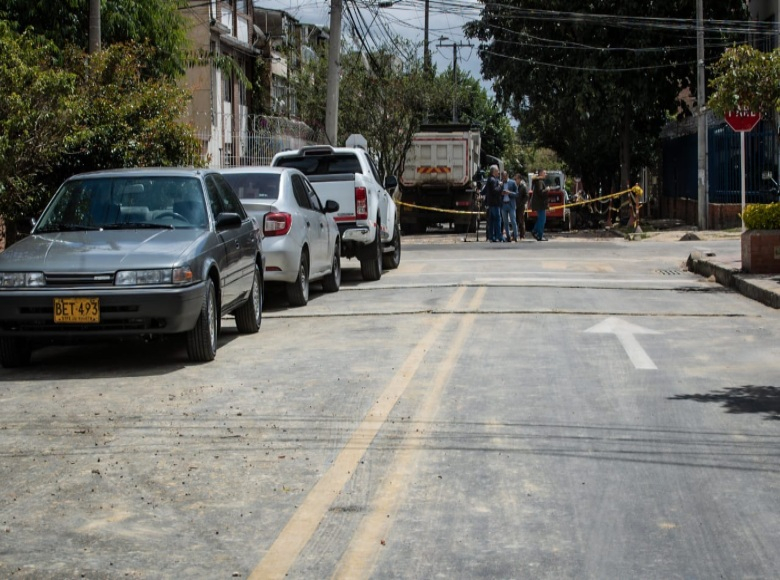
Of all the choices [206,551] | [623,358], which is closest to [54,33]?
[623,358]

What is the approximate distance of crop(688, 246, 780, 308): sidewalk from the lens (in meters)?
15.7

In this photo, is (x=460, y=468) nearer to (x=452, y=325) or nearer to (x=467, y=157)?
(x=452, y=325)

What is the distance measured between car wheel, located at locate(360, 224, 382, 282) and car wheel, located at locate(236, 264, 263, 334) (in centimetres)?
652

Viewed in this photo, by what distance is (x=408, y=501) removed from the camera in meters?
5.99

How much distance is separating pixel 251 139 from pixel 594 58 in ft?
37.1

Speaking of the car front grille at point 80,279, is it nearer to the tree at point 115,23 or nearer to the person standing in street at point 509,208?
the tree at point 115,23

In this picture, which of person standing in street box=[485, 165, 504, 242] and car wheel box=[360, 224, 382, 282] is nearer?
car wheel box=[360, 224, 382, 282]

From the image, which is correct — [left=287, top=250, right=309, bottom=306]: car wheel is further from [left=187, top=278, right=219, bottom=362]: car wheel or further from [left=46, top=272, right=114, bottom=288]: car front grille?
[left=46, top=272, right=114, bottom=288]: car front grille

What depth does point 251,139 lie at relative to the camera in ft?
127

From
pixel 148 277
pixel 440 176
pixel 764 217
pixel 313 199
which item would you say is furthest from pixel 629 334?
pixel 440 176

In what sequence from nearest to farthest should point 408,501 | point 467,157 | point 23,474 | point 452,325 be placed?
point 408,501, point 23,474, point 452,325, point 467,157

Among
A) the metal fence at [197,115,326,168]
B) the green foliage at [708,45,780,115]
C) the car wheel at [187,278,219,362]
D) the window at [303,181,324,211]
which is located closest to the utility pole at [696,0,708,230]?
the metal fence at [197,115,326,168]

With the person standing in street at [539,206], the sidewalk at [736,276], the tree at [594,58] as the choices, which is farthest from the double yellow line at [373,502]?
the tree at [594,58]

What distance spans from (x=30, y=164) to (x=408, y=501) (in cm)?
1202
